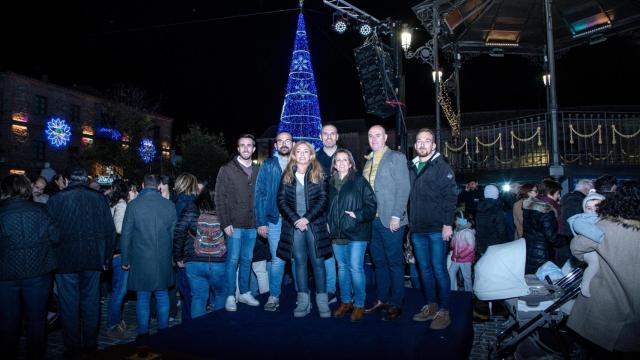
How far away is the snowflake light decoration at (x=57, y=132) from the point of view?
3575 cm

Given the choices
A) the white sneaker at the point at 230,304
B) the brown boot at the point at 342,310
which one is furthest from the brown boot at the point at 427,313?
the white sneaker at the point at 230,304

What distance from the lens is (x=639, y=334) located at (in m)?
3.35

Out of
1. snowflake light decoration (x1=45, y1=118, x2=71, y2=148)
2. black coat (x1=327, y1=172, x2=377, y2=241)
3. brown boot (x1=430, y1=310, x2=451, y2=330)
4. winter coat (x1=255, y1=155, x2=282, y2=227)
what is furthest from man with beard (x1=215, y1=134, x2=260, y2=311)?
snowflake light decoration (x1=45, y1=118, x2=71, y2=148)

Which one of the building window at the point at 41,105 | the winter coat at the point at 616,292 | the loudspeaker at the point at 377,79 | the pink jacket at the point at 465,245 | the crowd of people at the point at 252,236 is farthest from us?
the building window at the point at 41,105

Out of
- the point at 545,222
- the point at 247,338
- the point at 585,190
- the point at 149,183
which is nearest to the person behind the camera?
the point at 247,338

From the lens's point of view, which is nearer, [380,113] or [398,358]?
[398,358]

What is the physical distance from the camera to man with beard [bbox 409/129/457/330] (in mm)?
4859

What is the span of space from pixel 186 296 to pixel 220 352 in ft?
8.70

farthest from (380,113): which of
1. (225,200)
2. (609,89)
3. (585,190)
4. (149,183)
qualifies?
(609,89)

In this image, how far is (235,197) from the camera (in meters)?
5.76

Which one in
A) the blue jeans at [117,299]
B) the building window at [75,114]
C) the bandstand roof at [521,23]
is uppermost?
the building window at [75,114]

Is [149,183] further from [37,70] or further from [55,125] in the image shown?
[37,70]

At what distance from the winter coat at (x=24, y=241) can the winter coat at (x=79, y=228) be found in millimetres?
202

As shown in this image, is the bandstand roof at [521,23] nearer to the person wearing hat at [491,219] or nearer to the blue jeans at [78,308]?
the person wearing hat at [491,219]
